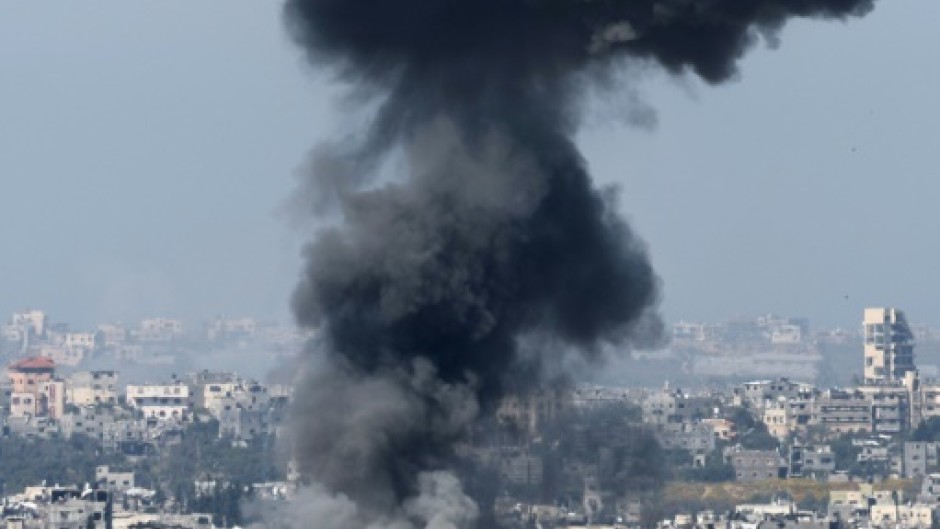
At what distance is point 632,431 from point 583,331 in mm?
23881

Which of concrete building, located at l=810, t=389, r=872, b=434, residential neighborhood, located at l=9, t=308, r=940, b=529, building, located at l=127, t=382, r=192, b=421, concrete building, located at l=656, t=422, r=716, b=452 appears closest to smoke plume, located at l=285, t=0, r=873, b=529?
residential neighborhood, located at l=9, t=308, r=940, b=529

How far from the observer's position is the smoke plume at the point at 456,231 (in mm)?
54156

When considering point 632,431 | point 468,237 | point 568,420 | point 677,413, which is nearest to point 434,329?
point 468,237

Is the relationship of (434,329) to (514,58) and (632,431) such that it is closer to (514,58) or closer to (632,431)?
(514,58)

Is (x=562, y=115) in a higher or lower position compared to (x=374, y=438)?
higher

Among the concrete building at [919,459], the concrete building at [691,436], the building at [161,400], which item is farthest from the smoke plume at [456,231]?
the building at [161,400]

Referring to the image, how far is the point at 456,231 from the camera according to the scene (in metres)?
54.9

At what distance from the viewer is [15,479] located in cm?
14675

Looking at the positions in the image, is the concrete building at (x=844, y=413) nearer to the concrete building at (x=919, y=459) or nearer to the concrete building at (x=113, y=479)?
the concrete building at (x=919, y=459)

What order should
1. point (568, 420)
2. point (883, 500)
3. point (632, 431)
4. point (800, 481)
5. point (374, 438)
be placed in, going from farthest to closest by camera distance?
point (800, 481)
point (883, 500)
point (632, 431)
point (568, 420)
point (374, 438)

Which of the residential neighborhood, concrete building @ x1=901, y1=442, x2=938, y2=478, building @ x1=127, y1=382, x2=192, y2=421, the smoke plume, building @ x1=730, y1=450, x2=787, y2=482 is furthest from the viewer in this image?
building @ x1=127, y1=382, x2=192, y2=421

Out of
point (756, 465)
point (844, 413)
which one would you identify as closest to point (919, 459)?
point (756, 465)

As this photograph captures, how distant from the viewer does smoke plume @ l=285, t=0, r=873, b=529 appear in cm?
5416

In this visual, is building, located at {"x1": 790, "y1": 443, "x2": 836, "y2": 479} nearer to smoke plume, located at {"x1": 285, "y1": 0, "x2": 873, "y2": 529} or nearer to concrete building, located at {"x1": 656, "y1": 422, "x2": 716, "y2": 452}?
concrete building, located at {"x1": 656, "y1": 422, "x2": 716, "y2": 452}
